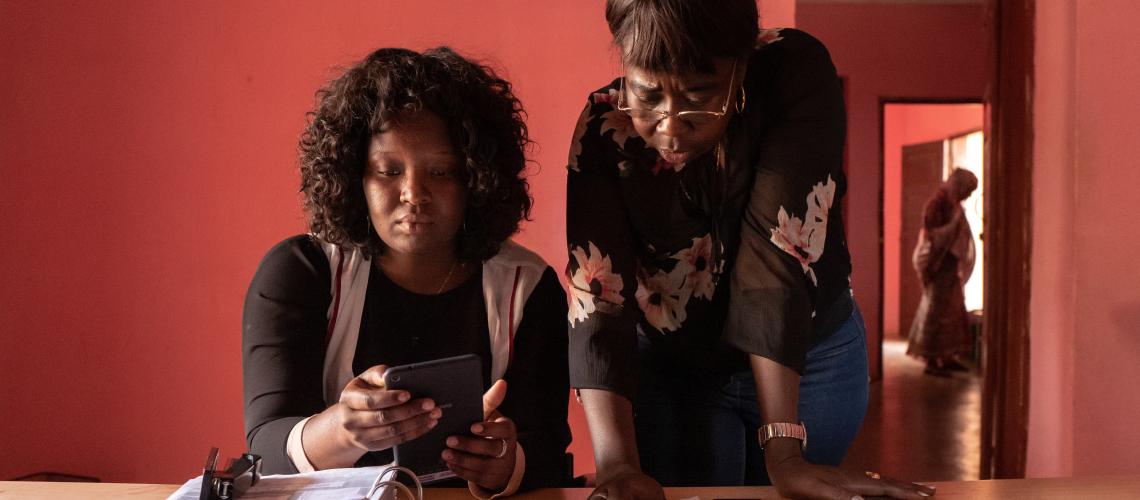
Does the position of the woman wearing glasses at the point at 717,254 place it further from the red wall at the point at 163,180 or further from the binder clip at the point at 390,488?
the red wall at the point at 163,180

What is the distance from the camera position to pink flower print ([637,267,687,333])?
148 cm

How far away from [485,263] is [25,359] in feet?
7.22

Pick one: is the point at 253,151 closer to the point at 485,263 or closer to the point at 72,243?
the point at 72,243

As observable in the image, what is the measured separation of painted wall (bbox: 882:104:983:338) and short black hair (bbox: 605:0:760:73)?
8796 mm

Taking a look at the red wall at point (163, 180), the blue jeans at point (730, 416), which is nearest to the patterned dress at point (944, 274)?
the red wall at point (163, 180)

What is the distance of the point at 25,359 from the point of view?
3.11 m

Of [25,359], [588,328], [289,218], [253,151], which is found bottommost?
[25,359]

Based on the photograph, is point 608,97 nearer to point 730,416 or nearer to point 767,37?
point 767,37

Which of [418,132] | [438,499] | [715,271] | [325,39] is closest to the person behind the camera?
[438,499]

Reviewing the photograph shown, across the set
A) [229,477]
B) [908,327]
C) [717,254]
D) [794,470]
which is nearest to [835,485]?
[794,470]

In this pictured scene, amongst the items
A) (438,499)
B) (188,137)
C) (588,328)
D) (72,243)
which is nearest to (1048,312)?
(588,328)

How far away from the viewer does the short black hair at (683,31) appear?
117 cm

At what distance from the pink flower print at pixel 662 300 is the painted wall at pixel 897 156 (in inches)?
338

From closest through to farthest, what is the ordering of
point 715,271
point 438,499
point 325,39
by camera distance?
point 438,499 < point 715,271 < point 325,39
